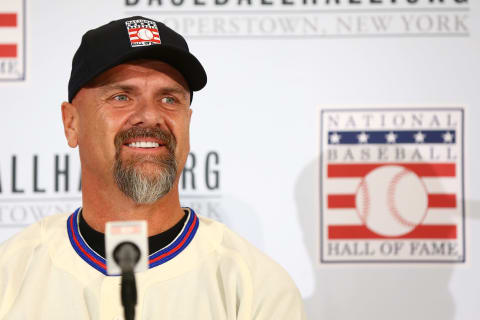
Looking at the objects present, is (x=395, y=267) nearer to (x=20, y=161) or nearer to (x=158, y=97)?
(x=158, y=97)

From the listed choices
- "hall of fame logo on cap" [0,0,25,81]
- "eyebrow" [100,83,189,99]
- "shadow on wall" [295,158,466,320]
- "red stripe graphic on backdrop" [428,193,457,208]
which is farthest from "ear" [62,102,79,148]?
"red stripe graphic on backdrop" [428,193,457,208]

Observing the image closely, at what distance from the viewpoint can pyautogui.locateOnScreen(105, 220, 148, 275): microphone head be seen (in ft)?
2.68

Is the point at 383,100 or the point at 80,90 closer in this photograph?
the point at 80,90

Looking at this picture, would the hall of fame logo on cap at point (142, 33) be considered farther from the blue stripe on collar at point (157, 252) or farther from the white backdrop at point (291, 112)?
the white backdrop at point (291, 112)

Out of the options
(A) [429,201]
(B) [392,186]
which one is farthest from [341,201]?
(A) [429,201]

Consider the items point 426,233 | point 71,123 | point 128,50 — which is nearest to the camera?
point 128,50

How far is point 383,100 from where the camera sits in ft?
6.44

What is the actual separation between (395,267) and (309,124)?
54 centimetres

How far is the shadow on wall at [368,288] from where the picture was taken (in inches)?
76.3

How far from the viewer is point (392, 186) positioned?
1.95 m

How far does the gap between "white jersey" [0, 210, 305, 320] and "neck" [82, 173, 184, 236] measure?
5cm

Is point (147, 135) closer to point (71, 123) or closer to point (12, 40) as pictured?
point (71, 123)

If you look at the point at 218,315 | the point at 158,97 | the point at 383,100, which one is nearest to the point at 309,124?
the point at 383,100

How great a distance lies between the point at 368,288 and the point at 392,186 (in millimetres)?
343
